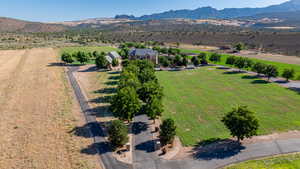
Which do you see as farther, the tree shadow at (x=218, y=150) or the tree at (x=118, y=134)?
the tree at (x=118, y=134)

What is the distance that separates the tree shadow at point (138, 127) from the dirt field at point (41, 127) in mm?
8635

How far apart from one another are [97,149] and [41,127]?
15810 mm

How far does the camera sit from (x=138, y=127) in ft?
128

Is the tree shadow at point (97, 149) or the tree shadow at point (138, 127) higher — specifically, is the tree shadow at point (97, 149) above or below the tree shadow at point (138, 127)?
below

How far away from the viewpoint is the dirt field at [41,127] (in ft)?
97.3

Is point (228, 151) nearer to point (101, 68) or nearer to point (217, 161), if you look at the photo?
point (217, 161)

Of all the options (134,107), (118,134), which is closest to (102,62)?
(134,107)

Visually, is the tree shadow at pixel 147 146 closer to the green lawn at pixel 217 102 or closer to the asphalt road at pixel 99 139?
the asphalt road at pixel 99 139

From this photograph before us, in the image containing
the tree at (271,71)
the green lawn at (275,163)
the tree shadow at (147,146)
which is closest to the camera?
the green lawn at (275,163)

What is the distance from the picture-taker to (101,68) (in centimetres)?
8931

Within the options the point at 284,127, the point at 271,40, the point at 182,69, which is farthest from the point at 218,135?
the point at 271,40

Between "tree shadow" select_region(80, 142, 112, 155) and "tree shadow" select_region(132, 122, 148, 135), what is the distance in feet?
20.2

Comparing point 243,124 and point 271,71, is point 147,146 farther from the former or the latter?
point 271,71

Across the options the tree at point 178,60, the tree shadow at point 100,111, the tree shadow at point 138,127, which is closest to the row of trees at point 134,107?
the tree shadow at point 138,127
